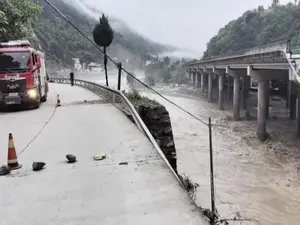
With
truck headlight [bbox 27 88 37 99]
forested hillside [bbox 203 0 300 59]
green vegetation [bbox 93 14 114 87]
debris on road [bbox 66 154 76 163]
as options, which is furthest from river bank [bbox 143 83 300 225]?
forested hillside [bbox 203 0 300 59]

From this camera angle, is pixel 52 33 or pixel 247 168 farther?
pixel 52 33

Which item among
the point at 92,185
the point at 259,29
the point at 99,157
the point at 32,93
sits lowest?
the point at 92,185

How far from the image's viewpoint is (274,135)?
29703 mm

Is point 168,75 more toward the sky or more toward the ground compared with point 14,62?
more toward the ground

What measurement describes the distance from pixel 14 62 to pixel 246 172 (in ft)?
42.6

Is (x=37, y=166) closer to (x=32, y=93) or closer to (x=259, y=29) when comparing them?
(x=32, y=93)

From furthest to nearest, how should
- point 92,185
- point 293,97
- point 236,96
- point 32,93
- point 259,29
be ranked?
point 259,29, point 236,96, point 293,97, point 32,93, point 92,185

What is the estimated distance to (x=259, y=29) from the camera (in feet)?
317

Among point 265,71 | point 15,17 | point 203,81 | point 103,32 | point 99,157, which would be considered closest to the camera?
point 99,157

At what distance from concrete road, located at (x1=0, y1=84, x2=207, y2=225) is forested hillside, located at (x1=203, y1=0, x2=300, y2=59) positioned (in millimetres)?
74552

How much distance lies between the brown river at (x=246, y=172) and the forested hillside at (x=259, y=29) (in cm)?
5538

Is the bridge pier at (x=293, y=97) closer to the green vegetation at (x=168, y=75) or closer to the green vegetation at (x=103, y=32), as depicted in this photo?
the green vegetation at (x=103, y=32)

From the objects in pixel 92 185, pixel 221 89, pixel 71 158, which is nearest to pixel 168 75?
pixel 221 89

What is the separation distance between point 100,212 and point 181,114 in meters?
38.1
